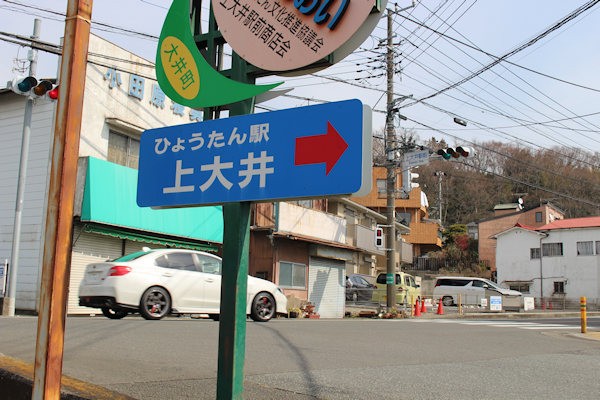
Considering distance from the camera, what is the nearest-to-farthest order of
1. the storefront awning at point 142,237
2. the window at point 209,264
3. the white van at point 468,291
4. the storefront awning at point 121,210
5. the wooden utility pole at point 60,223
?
the wooden utility pole at point 60,223
the window at point 209,264
the storefront awning at point 121,210
the storefront awning at point 142,237
the white van at point 468,291

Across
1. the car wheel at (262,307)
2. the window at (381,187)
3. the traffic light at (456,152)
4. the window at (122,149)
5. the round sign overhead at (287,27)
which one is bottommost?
the car wheel at (262,307)

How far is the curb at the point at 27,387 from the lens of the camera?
3701 millimetres

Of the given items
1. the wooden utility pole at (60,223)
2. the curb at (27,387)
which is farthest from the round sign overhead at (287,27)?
the curb at (27,387)

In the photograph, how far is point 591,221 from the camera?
4388 cm

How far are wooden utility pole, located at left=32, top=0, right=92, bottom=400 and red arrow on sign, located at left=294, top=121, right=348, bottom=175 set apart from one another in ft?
3.50

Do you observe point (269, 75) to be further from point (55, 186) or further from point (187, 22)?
point (55, 186)

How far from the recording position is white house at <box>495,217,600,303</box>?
42.4 metres

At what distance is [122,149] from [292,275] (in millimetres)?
9394

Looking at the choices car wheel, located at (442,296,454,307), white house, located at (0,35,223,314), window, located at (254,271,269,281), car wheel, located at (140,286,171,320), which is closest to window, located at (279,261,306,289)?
window, located at (254,271,269,281)

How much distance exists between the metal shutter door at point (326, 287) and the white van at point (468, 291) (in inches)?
407

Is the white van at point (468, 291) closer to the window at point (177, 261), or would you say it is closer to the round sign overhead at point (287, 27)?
the window at point (177, 261)

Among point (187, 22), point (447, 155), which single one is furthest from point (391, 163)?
point (187, 22)

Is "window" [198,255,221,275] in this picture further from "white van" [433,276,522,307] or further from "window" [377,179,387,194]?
"window" [377,179,387,194]

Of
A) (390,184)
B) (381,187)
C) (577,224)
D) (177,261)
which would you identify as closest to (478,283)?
(577,224)
